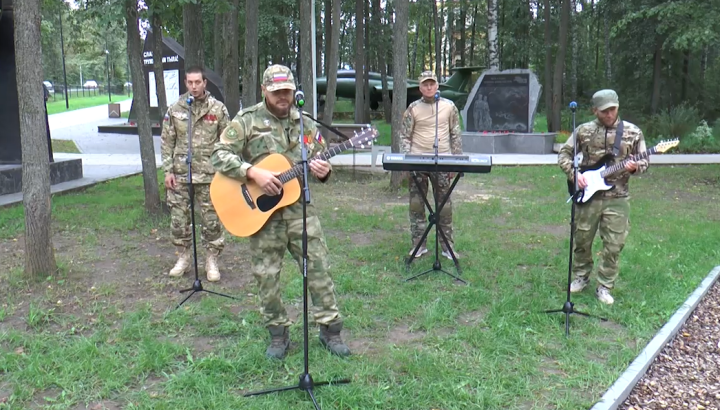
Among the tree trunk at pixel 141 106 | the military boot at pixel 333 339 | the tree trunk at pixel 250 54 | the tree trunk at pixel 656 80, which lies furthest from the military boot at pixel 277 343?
the tree trunk at pixel 656 80

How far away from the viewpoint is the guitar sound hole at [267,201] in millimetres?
3809

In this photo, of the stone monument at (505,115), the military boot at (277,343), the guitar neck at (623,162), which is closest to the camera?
the military boot at (277,343)

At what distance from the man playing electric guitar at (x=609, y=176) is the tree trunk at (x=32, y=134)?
4.53 meters

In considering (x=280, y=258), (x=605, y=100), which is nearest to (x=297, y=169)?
(x=280, y=258)

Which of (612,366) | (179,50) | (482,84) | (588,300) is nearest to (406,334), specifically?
(612,366)

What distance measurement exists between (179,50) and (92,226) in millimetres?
14439

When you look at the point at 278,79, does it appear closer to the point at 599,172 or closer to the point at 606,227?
the point at 599,172

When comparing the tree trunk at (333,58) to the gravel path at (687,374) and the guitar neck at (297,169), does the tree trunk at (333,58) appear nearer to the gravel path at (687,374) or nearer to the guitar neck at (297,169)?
the guitar neck at (297,169)

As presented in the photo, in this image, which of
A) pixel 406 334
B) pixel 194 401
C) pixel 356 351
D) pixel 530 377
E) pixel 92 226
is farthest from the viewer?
pixel 92 226

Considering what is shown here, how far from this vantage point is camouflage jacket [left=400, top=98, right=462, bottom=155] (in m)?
6.18

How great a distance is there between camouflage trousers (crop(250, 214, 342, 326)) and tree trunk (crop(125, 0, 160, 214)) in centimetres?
451

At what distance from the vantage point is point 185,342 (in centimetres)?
435

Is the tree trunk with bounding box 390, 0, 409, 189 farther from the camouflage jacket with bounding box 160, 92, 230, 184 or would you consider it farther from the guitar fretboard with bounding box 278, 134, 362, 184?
the guitar fretboard with bounding box 278, 134, 362, 184

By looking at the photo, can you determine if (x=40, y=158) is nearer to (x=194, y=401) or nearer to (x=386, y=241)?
(x=194, y=401)
